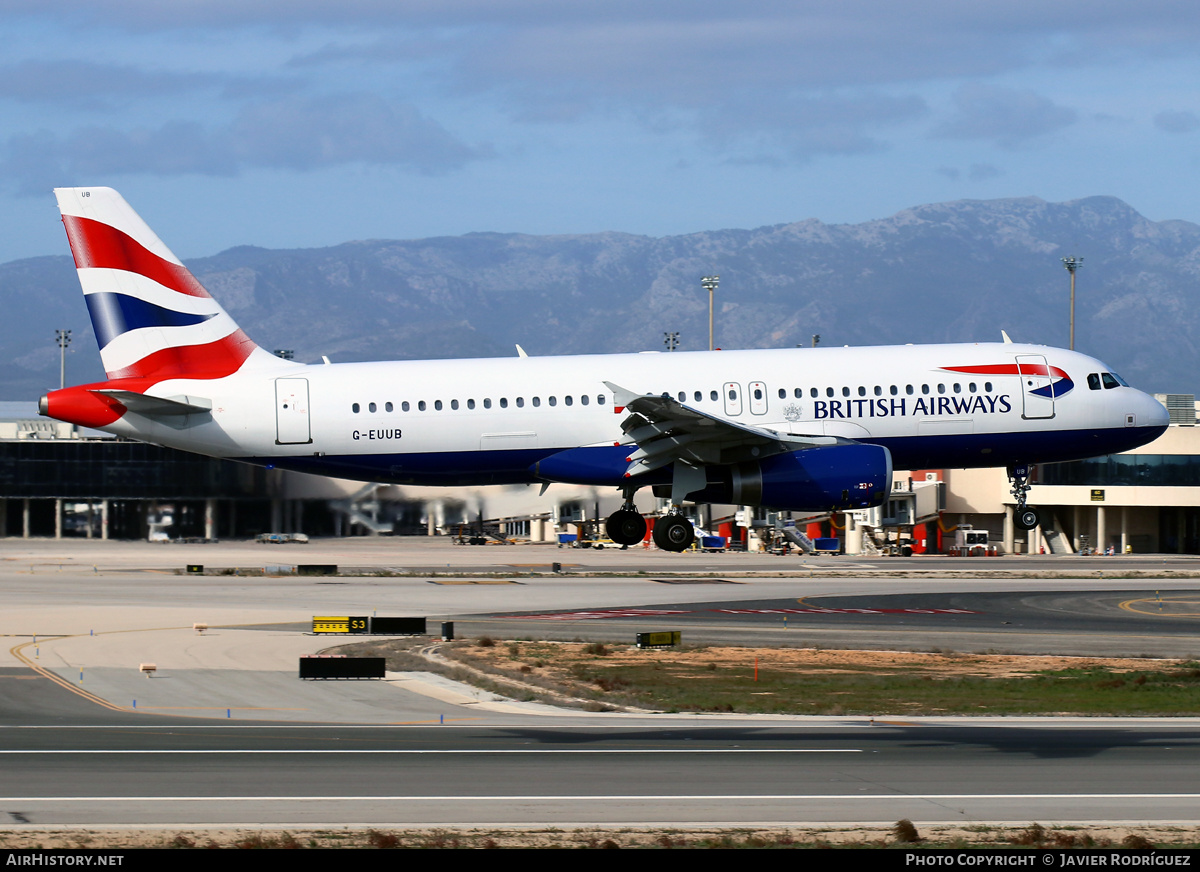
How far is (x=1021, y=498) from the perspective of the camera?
151ft

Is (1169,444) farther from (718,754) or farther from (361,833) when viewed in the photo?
(361,833)

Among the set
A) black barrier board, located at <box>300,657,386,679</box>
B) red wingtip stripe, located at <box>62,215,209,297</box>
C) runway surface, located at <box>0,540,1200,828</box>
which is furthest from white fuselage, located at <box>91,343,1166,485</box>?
black barrier board, located at <box>300,657,386,679</box>

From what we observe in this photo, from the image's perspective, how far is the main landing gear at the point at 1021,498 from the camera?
45050 millimetres

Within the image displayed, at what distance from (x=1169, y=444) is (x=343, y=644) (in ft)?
237

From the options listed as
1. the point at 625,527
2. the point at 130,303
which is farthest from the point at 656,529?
the point at 130,303

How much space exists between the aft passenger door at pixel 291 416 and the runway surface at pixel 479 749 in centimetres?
610

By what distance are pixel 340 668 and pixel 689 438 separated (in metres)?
15.8

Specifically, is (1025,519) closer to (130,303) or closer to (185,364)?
(185,364)

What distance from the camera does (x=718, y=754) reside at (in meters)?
19.9

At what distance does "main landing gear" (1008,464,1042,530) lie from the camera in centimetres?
4505

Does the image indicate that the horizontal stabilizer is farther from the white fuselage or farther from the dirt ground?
the dirt ground

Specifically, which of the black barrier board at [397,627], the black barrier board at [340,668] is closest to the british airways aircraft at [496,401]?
the black barrier board at [397,627]

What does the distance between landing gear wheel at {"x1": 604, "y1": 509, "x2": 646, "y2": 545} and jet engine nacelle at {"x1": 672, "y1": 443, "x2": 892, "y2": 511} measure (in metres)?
3.94
